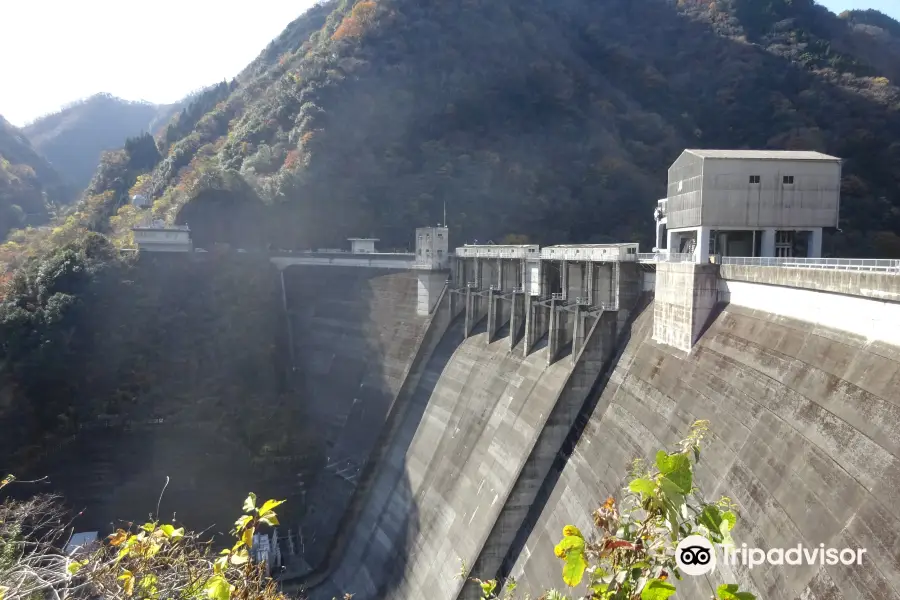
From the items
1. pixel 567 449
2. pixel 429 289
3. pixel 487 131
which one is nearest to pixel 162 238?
pixel 429 289

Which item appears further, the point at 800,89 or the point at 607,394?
the point at 800,89

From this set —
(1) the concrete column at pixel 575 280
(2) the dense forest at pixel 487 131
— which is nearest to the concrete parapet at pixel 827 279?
(1) the concrete column at pixel 575 280

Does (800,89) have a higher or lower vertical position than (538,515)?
higher

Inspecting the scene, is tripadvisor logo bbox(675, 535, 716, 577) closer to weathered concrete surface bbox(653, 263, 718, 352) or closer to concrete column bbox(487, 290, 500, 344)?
weathered concrete surface bbox(653, 263, 718, 352)

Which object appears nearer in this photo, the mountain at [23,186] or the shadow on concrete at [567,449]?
the shadow on concrete at [567,449]

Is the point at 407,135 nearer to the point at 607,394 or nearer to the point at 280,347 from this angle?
the point at 280,347

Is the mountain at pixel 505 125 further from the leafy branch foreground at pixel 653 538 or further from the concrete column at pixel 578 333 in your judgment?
the leafy branch foreground at pixel 653 538

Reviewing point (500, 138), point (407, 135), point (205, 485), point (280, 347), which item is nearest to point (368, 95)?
point (407, 135)
